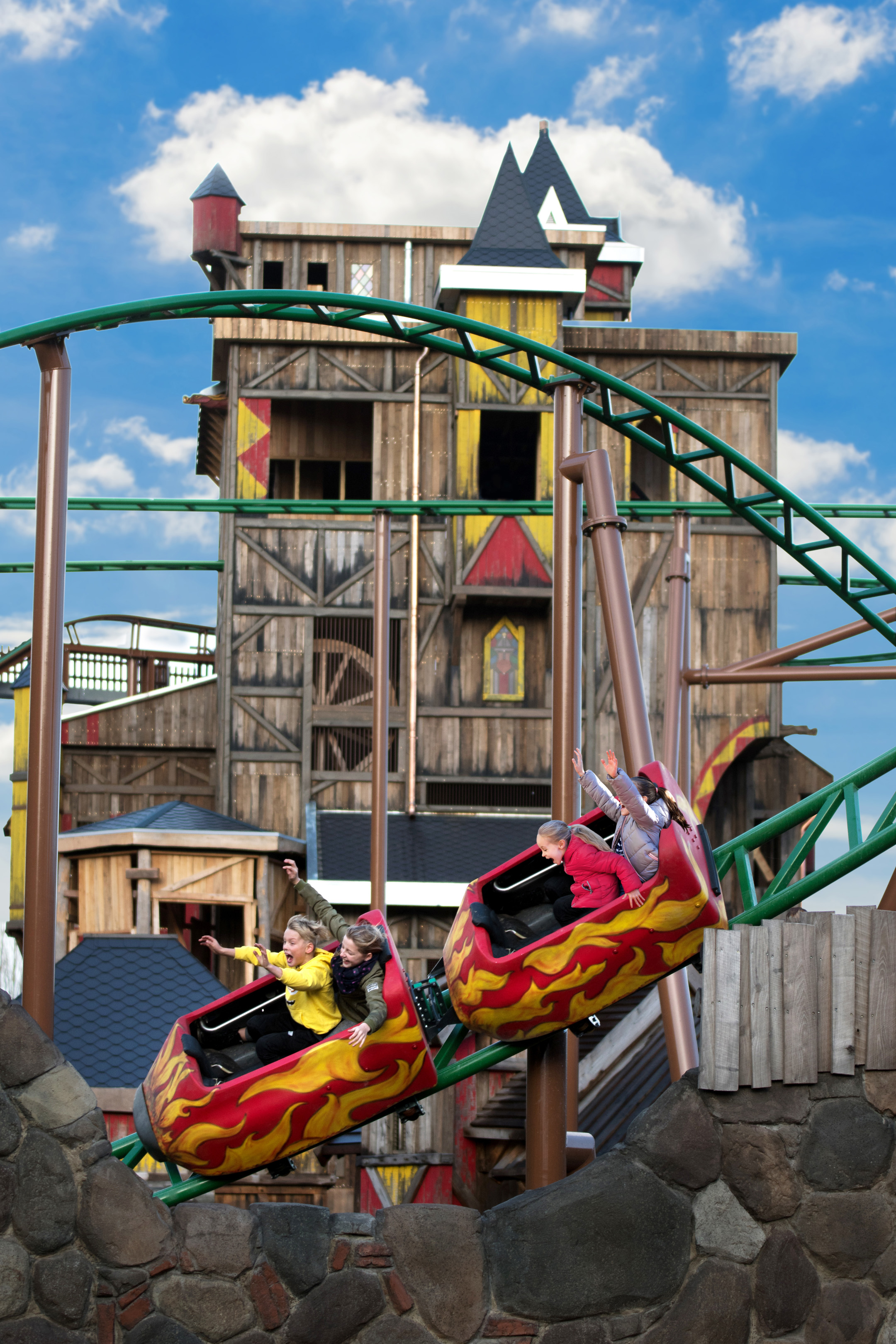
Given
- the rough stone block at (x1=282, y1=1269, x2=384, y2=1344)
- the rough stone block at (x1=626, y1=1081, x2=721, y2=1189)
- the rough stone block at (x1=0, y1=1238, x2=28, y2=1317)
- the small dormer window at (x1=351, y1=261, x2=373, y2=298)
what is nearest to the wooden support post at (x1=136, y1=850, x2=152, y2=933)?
the small dormer window at (x1=351, y1=261, x2=373, y2=298)

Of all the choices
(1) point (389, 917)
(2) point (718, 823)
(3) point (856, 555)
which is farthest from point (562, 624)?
(2) point (718, 823)

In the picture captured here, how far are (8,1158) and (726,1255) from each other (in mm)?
3042

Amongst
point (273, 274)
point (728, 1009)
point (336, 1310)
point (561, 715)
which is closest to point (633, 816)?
point (728, 1009)

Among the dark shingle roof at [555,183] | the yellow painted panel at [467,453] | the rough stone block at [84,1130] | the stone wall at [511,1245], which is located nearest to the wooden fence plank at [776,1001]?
the stone wall at [511,1245]

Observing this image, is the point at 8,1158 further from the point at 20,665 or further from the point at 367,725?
the point at 20,665

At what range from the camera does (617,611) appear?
912cm

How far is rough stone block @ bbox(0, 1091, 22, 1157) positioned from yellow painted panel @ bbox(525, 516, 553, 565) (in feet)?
49.5

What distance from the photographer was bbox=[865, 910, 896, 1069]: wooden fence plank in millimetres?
6297

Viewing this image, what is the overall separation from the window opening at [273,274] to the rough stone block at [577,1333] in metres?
17.8

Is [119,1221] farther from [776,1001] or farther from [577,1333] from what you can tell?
[776,1001]

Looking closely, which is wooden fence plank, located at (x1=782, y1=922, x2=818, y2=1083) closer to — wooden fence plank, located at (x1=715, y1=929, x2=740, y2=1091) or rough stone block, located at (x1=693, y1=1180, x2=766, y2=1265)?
wooden fence plank, located at (x1=715, y1=929, x2=740, y2=1091)

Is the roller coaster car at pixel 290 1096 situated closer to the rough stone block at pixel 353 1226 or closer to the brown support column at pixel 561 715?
the rough stone block at pixel 353 1226

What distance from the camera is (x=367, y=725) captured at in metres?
20.8

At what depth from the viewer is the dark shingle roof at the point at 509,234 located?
21.0m
